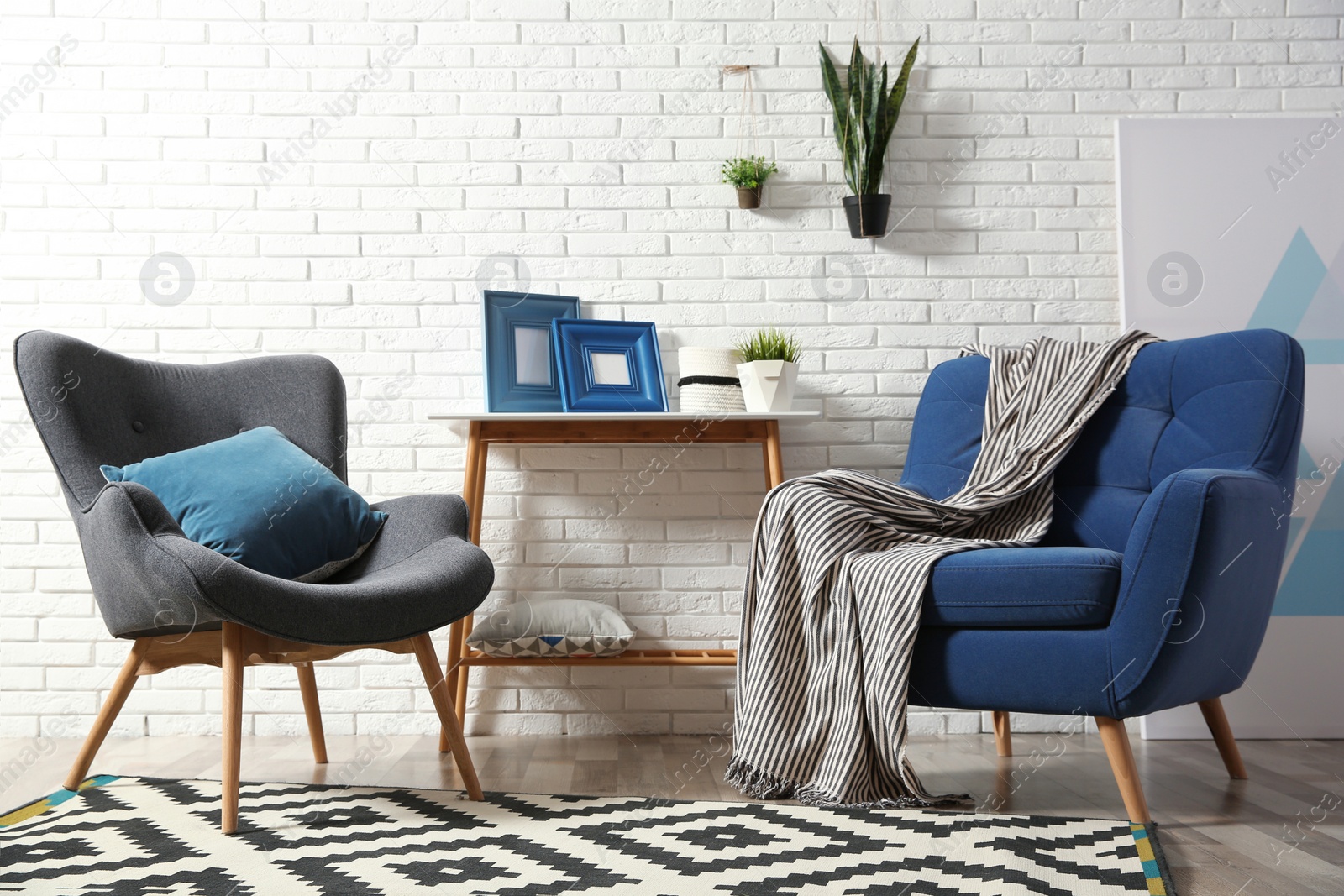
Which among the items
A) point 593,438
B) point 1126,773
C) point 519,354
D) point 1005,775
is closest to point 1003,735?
point 1005,775

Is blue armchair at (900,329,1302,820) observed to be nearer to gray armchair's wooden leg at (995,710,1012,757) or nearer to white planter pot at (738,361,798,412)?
gray armchair's wooden leg at (995,710,1012,757)

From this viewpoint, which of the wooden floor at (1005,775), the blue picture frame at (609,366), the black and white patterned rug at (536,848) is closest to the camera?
the black and white patterned rug at (536,848)

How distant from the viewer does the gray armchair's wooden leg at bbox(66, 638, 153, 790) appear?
6.28ft

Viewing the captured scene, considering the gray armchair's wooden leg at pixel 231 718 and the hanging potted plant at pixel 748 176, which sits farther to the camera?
the hanging potted plant at pixel 748 176

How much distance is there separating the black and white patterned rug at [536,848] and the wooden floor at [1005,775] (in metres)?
0.12

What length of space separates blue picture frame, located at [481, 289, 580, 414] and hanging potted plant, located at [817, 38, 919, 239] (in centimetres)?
91

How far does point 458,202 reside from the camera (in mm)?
2734

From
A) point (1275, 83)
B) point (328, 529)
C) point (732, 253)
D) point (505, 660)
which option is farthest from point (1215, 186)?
point (328, 529)

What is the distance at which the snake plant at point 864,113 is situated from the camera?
8.70ft

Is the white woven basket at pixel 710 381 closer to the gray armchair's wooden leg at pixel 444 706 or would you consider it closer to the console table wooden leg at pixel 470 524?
the console table wooden leg at pixel 470 524

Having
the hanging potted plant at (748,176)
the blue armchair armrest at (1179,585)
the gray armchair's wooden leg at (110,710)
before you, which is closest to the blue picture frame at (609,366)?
the hanging potted plant at (748,176)

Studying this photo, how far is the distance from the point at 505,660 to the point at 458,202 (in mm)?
1297

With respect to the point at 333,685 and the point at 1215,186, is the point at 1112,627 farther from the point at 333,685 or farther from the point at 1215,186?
the point at 333,685

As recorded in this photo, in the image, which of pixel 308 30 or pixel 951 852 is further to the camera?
pixel 308 30
